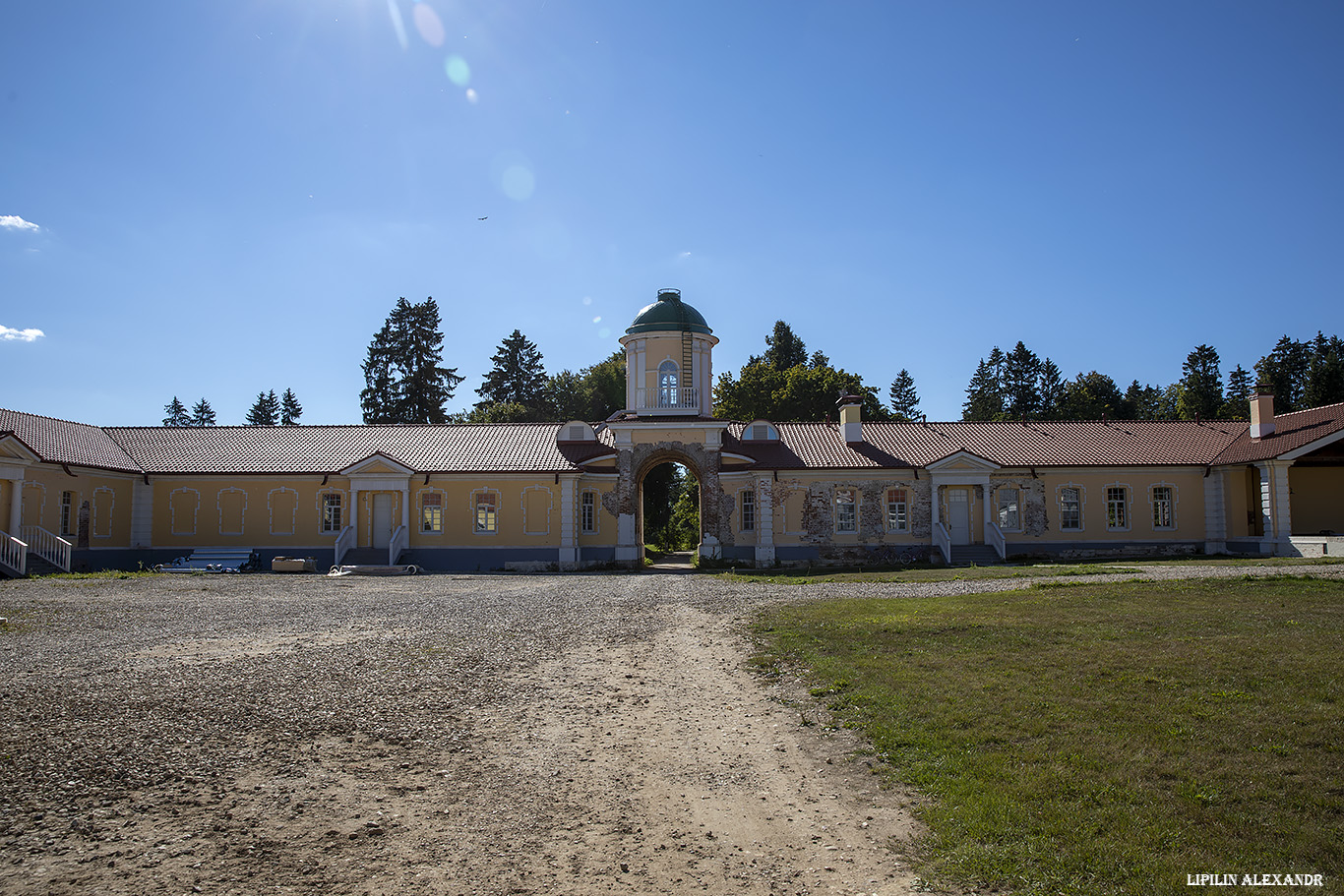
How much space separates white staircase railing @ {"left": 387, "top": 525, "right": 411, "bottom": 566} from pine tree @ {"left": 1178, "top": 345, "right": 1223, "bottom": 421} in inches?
2093

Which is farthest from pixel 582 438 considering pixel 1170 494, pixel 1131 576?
pixel 1170 494

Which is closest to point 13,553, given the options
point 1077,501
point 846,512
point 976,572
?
point 846,512

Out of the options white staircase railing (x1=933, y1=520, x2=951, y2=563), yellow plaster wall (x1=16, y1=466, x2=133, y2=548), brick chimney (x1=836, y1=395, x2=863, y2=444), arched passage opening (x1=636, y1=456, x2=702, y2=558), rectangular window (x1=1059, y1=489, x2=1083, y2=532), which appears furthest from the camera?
arched passage opening (x1=636, y1=456, x2=702, y2=558)

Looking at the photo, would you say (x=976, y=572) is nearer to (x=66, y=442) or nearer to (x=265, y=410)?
(x=66, y=442)

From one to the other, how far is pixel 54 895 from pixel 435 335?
54.7 m

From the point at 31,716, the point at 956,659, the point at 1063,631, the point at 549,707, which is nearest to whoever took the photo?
the point at 31,716

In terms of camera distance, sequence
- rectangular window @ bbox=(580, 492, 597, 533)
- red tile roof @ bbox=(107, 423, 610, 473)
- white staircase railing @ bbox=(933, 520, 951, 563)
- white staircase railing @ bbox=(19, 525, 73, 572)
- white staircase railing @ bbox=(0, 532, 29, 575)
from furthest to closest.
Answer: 1. rectangular window @ bbox=(580, 492, 597, 533)
2. red tile roof @ bbox=(107, 423, 610, 473)
3. white staircase railing @ bbox=(933, 520, 951, 563)
4. white staircase railing @ bbox=(19, 525, 73, 572)
5. white staircase railing @ bbox=(0, 532, 29, 575)

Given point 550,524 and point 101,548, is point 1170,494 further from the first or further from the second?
point 101,548

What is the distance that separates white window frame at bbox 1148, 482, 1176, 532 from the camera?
31.6 m

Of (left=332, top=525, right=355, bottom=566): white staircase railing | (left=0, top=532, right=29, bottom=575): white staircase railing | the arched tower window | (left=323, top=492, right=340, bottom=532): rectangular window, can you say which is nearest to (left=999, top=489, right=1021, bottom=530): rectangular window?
the arched tower window

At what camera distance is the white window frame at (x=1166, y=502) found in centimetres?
3164

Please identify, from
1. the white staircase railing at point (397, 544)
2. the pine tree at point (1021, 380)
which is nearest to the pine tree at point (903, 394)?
the pine tree at point (1021, 380)

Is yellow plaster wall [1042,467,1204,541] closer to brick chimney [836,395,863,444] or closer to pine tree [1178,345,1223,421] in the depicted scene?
brick chimney [836,395,863,444]

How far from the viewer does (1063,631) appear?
11.0 m
